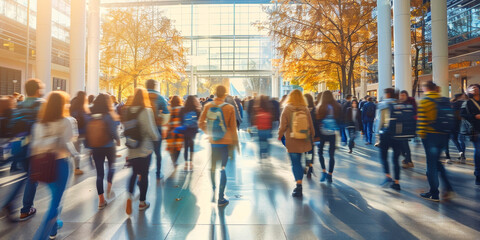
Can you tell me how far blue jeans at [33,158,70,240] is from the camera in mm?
3471

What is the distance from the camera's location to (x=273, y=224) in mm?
4293

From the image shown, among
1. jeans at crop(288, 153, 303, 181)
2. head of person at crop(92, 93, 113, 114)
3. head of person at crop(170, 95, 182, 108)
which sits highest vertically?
head of person at crop(170, 95, 182, 108)

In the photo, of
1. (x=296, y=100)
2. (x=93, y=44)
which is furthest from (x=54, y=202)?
(x=93, y=44)

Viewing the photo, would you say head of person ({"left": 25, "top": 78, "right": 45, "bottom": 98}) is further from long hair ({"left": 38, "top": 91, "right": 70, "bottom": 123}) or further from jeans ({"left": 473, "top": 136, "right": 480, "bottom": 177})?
jeans ({"left": 473, "top": 136, "right": 480, "bottom": 177})

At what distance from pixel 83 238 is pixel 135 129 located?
1642mm

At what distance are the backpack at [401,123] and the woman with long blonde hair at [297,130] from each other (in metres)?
1.72

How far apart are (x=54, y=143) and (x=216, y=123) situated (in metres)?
2.44

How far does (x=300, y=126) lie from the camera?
5.50m

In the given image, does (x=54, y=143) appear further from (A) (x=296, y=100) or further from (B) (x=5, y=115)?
(A) (x=296, y=100)

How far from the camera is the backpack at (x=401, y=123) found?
586 centimetres

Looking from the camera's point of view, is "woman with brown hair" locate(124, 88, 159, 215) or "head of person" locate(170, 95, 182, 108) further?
"head of person" locate(170, 95, 182, 108)

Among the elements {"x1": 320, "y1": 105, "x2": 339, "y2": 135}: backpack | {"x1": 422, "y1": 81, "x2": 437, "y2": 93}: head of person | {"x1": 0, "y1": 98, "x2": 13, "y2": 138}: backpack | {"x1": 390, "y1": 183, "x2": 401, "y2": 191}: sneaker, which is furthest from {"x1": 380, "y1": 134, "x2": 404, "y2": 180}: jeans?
{"x1": 0, "y1": 98, "x2": 13, "y2": 138}: backpack

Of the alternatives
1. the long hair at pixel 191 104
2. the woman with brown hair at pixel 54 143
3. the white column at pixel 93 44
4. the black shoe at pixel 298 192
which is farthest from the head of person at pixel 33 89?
the white column at pixel 93 44

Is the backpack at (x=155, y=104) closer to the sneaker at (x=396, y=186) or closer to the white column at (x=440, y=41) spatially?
the sneaker at (x=396, y=186)
